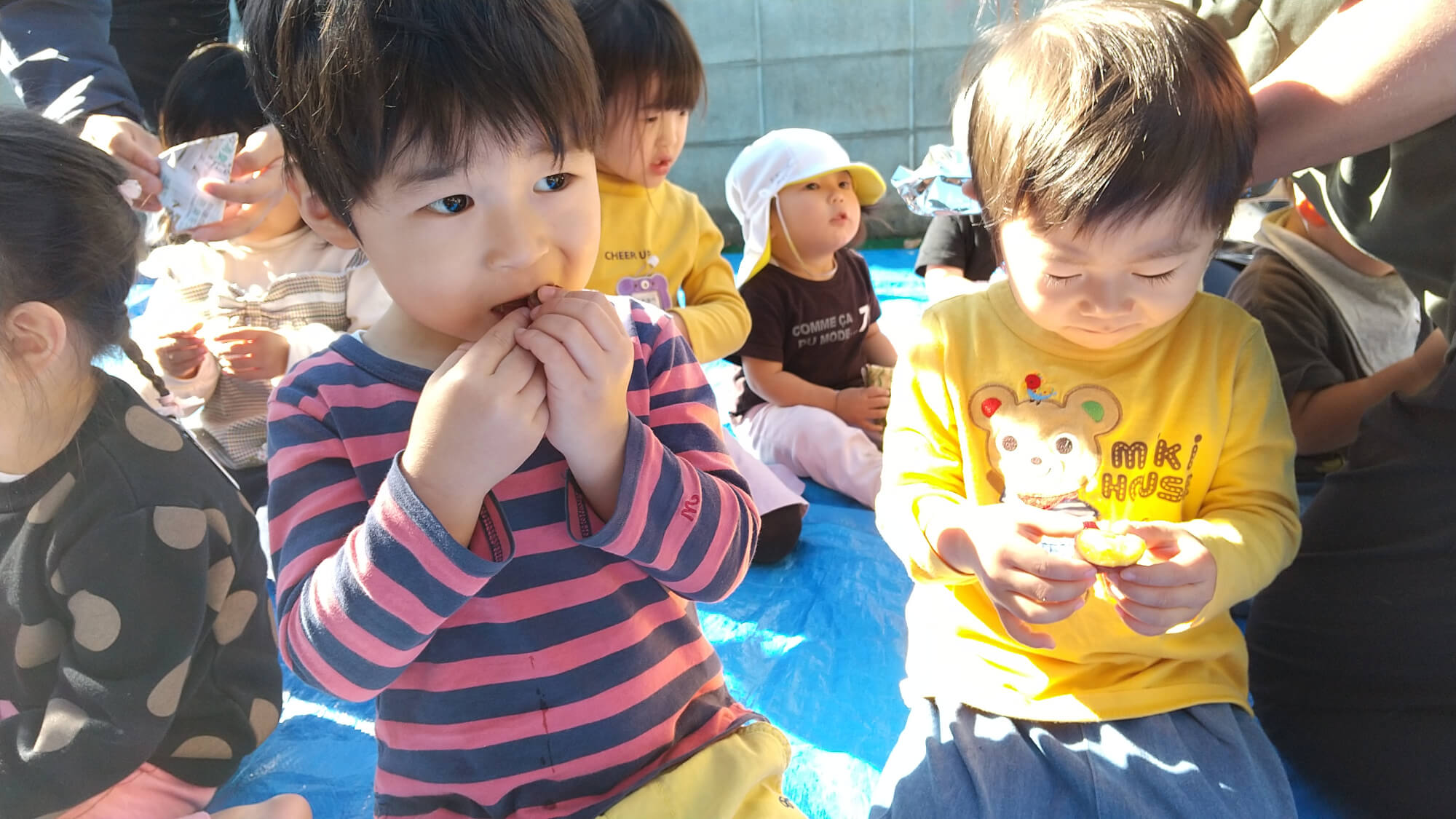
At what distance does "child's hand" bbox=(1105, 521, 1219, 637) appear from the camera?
0.88 m

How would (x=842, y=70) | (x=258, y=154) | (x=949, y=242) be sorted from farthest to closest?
(x=842, y=70) < (x=949, y=242) < (x=258, y=154)

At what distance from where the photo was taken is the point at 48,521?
1081mm

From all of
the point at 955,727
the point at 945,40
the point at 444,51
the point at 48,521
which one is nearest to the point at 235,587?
the point at 48,521

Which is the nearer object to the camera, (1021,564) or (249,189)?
(1021,564)

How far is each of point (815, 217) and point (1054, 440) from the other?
1375mm

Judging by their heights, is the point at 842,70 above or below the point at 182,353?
below

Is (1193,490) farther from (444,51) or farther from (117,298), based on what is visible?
(117,298)

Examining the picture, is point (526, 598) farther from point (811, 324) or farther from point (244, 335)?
point (811, 324)

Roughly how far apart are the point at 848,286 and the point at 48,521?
182 centimetres

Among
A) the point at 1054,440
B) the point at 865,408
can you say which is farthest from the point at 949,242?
the point at 1054,440

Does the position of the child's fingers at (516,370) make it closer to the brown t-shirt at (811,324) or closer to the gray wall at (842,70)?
the brown t-shirt at (811,324)

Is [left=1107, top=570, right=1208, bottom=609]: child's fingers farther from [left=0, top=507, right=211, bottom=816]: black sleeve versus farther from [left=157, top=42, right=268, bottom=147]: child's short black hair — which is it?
[left=157, top=42, right=268, bottom=147]: child's short black hair

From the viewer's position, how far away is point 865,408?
223 centimetres

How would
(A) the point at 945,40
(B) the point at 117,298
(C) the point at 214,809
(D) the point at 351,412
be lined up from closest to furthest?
(D) the point at 351,412 → (B) the point at 117,298 → (C) the point at 214,809 → (A) the point at 945,40
